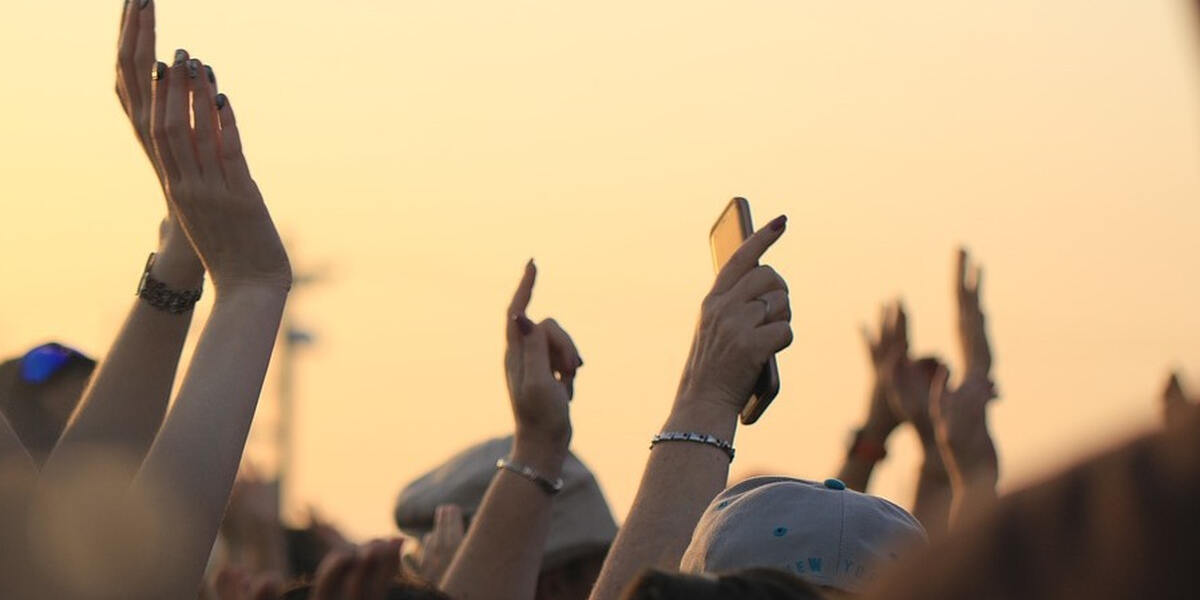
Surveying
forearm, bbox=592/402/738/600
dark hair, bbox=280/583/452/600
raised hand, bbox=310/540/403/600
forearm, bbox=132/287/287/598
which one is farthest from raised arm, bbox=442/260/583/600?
raised hand, bbox=310/540/403/600

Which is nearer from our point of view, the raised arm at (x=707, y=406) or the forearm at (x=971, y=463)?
the raised arm at (x=707, y=406)

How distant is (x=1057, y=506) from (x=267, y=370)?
1.98 m

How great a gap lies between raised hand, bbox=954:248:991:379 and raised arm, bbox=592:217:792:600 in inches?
74.7

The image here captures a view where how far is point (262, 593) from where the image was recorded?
237 cm

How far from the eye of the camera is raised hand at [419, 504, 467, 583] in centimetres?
469

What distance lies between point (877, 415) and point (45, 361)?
3026mm

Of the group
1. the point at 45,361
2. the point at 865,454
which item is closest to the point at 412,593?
the point at 45,361

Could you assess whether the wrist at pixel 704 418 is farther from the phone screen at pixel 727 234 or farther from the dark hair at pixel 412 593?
the dark hair at pixel 412 593

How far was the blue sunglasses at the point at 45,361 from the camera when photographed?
3404 mm

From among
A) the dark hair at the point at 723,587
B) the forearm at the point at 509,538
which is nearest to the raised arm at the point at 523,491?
the forearm at the point at 509,538

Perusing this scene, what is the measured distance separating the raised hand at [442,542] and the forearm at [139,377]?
1659 millimetres

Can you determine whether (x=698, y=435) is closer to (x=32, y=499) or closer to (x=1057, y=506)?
(x=32, y=499)

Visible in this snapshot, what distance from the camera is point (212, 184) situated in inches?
110

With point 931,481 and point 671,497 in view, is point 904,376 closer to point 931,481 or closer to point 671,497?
point 931,481
